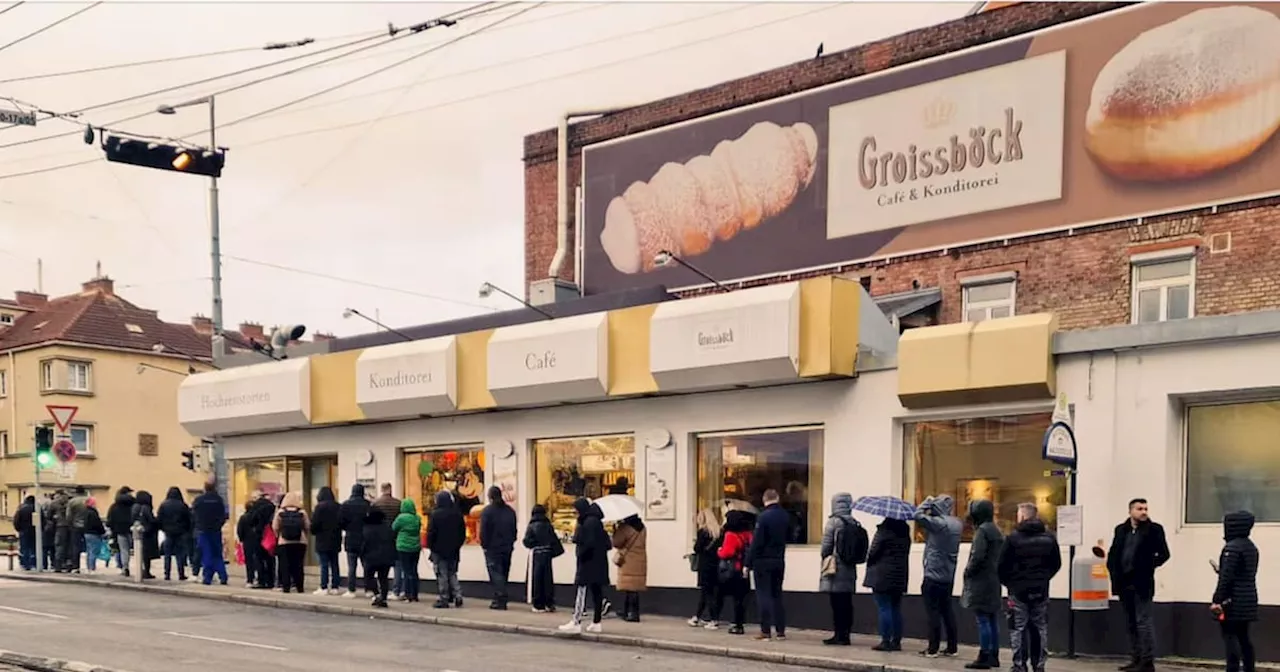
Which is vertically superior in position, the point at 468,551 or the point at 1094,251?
the point at 1094,251

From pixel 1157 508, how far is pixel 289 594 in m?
13.5

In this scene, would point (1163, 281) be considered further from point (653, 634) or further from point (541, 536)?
point (541, 536)

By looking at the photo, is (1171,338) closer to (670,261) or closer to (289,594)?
(670,261)

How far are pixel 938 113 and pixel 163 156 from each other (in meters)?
11.9

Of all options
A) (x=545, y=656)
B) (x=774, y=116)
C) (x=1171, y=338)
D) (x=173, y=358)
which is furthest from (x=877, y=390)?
(x=173, y=358)

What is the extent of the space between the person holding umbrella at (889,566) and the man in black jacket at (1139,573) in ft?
7.70

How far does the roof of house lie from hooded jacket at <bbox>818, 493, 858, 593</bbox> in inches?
1544

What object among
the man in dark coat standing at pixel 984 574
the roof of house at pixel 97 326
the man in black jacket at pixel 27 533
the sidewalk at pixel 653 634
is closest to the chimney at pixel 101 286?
the roof of house at pixel 97 326

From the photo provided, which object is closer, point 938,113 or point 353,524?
point 353,524

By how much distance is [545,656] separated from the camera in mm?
13234

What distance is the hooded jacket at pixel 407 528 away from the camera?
18.4m

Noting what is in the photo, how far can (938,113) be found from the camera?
19.4 m

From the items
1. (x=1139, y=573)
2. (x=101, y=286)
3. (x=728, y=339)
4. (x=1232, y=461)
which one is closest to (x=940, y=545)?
(x=1139, y=573)

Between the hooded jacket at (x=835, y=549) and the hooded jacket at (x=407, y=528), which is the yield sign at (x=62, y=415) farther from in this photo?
the hooded jacket at (x=835, y=549)
